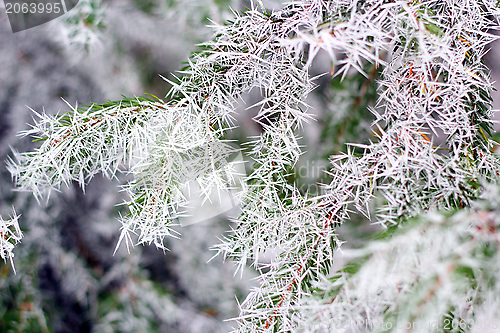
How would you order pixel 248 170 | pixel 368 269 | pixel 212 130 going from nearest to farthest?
pixel 368 269
pixel 212 130
pixel 248 170

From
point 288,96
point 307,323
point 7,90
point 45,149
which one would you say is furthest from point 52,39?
point 307,323

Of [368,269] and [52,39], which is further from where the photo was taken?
[52,39]

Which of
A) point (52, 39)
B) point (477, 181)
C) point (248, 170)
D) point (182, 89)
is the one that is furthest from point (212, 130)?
point (52, 39)

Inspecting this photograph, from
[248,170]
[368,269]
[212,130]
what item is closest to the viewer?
[368,269]

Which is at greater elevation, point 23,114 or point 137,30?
point 137,30

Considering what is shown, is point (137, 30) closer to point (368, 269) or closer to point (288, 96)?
point (288, 96)

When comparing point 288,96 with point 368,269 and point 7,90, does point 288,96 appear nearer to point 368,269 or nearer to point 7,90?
point 368,269
